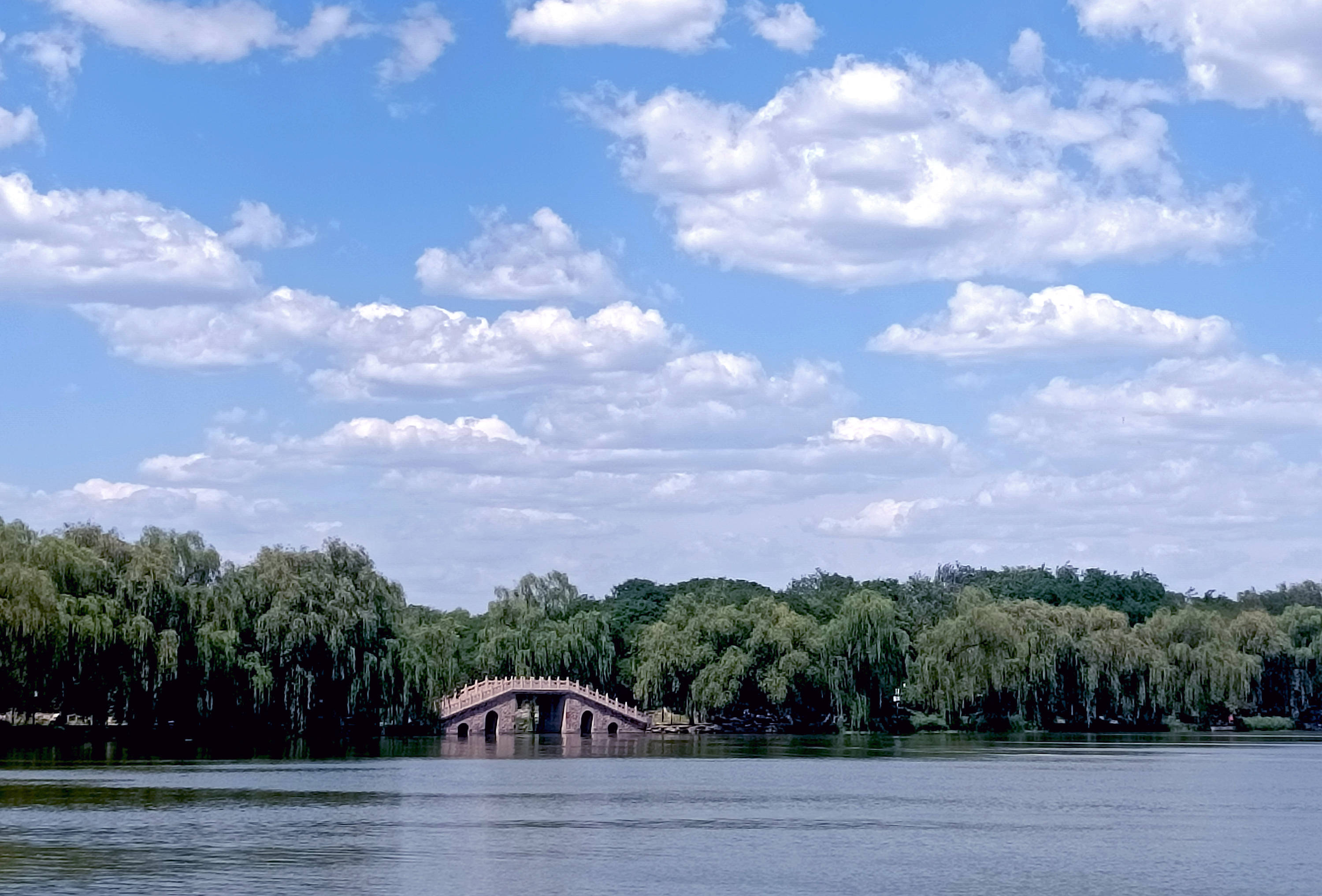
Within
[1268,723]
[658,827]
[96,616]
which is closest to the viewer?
[658,827]

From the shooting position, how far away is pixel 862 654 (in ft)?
293

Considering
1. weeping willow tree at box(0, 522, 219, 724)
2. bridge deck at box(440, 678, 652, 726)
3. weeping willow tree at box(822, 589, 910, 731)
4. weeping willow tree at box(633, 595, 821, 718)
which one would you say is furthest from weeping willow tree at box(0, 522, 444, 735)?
weeping willow tree at box(822, 589, 910, 731)

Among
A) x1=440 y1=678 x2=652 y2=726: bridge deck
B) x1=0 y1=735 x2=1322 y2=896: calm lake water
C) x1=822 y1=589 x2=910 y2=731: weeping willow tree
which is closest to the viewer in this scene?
x1=0 y1=735 x2=1322 y2=896: calm lake water

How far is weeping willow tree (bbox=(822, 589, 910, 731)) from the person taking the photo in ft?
292

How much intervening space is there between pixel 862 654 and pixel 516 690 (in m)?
18.8

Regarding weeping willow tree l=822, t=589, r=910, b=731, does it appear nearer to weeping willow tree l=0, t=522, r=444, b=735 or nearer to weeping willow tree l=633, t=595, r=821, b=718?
weeping willow tree l=633, t=595, r=821, b=718

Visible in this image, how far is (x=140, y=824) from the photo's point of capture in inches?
1368

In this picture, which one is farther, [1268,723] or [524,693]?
[1268,723]

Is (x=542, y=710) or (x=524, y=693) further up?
(x=524, y=693)

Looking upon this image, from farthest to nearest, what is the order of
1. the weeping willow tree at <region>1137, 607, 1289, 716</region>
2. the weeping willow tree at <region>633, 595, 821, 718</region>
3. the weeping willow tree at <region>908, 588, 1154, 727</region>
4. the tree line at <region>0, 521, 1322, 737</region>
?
the weeping willow tree at <region>633, 595, 821, 718</region> < the weeping willow tree at <region>1137, 607, 1289, 716</region> < the weeping willow tree at <region>908, 588, 1154, 727</region> < the tree line at <region>0, 521, 1322, 737</region>

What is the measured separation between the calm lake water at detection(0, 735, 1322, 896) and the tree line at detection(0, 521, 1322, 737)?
16.4 ft

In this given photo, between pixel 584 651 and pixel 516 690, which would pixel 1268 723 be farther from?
pixel 516 690

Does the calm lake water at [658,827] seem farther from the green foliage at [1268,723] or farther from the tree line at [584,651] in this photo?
the green foliage at [1268,723]

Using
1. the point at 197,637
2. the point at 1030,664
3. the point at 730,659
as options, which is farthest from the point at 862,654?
the point at 197,637
